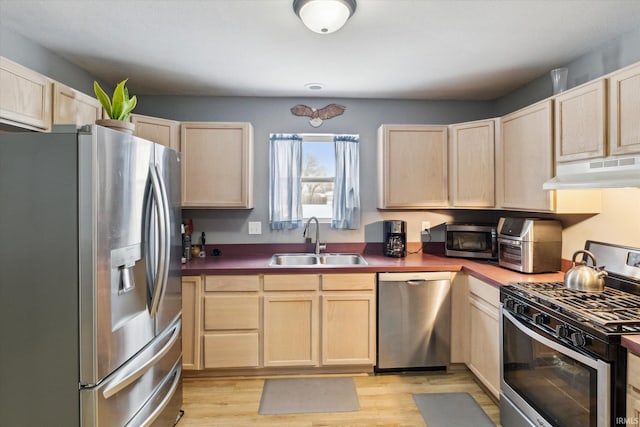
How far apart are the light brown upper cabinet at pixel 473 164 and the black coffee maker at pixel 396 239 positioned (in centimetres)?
52

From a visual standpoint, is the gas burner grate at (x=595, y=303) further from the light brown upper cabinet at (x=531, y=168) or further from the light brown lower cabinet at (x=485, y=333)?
the light brown upper cabinet at (x=531, y=168)

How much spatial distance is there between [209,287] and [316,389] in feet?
3.68

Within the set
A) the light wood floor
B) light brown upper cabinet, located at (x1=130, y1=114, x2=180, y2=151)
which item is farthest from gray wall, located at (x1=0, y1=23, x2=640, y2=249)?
the light wood floor

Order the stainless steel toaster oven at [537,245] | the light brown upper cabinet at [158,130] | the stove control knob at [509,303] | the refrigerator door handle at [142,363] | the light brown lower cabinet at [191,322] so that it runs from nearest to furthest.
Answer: the refrigerator door handle at [142,363]
the stove control knob at [509,303]
the stainless steel toaster oven at [537,245]
the light brown lower cabinet at [191,322]
the light brown upper cabinet at [158,130]

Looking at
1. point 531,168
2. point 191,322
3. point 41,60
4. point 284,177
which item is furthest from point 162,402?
point 531,168

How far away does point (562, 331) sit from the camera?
1.59m

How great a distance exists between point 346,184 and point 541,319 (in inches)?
78.1

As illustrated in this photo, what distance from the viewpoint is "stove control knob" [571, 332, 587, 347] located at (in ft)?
4.83

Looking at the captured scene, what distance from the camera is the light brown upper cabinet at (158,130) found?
2.82 metres

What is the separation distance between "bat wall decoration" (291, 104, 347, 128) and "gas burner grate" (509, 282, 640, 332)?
2.17 meters

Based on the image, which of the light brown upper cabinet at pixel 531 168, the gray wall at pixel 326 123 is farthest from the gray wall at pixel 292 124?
the light brown upper cabinet at pixel 531 168

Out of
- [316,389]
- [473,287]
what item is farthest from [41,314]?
[473,287]

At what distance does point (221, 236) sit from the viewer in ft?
10.8

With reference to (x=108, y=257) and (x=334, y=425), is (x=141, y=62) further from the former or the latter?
(x=334, y=425)
